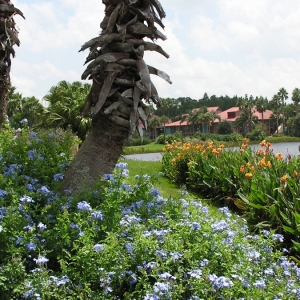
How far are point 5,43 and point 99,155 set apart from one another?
2769 millimetres

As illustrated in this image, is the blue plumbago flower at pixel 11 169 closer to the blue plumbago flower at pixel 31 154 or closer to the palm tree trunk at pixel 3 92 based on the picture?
the blue plumbago flower at pixel 31 154

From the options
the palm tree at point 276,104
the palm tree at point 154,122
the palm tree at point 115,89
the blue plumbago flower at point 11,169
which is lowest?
the blue plumbago flower at point 11,169

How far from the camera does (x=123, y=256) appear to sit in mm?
2797

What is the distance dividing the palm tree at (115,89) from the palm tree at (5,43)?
2.00 meters

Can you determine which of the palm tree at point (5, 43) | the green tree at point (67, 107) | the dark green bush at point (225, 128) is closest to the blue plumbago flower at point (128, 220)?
the palm tree at point (5, 43)

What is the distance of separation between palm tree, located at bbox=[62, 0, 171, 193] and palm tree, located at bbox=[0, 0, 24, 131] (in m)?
2.00

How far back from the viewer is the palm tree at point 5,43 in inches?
226

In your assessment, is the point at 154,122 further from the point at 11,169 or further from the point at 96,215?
the point at 96,215

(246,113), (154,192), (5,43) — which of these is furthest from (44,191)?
(246,113)

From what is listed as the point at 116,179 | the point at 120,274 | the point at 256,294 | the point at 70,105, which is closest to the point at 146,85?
the point at 116,179

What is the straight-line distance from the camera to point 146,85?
3.94 meters

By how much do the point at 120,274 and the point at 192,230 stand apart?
69cm

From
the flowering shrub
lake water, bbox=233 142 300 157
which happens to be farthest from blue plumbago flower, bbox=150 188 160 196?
lake water, bbox=233 142 300 157

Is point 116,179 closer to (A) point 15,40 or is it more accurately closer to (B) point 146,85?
(B) point 146,85
